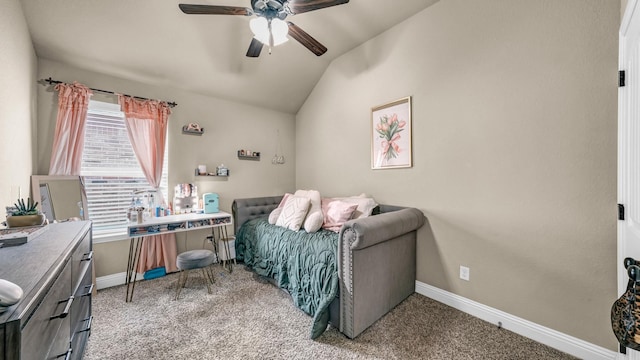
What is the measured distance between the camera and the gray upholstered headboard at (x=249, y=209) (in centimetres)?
348

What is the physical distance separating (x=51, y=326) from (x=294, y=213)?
2043mm

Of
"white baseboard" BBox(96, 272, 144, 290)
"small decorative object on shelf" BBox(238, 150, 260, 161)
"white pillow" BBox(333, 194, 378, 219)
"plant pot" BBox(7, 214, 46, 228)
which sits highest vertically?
"small decorative object on shelf" BBox(238, 150, 260, 161)

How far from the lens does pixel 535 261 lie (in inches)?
72.3

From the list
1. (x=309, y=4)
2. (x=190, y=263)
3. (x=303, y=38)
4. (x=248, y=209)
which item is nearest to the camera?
(x=309, y=4)

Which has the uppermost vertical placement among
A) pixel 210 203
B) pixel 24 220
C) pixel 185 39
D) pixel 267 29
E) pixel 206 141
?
pixel 185 39

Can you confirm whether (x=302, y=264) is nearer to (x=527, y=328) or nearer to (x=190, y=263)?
(x=190, y=263)

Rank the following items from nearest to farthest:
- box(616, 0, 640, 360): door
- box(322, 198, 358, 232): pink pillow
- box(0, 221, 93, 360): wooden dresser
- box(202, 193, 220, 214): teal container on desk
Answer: box(0, 221, 93, 360): wooden dresser, box(616, 0, 640, 360): door, box(322, 198, 358, 232): pink pillow, box(202, 193, 220, 214): teal container on desk

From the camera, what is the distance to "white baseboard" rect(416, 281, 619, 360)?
63.5 inches

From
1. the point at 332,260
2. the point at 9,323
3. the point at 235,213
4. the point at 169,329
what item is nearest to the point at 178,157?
the point at 235,213

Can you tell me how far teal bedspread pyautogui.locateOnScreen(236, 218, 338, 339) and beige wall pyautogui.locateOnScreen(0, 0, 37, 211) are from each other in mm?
1986

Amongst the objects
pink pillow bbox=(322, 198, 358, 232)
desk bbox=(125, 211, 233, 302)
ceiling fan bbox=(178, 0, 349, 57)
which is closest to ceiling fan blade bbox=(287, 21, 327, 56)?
ceiling fan bbox=(178, 0, 349, 57)

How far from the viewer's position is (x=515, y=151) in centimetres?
192

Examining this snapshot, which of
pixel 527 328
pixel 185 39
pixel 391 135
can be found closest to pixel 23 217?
pixel 185 39

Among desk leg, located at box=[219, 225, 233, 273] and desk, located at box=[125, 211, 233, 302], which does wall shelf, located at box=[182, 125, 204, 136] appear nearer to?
desk, located at box=[125, 211, 233, 302]
